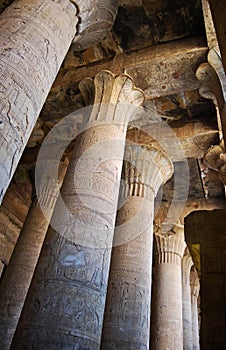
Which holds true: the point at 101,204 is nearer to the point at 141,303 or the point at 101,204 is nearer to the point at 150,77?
the point at 141,303

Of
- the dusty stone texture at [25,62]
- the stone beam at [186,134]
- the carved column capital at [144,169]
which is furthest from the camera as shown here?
the stone beam at [186,134]

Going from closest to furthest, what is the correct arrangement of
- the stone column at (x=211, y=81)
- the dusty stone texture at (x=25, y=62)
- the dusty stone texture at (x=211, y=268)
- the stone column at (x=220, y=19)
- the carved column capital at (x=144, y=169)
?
the dusty stone texture at (x=211, y=268)
the dusty stone texture at (x=25, y=62)
the stone column at (x=220, y=19)
the stone column at (x=211, y=81)
the carved column capital at (x=144, y=169)

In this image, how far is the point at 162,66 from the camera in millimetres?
6051

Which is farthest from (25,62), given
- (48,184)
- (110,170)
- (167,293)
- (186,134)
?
(167,293)

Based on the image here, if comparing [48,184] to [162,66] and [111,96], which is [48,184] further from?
[162,66]

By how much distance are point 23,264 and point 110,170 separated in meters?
3.12

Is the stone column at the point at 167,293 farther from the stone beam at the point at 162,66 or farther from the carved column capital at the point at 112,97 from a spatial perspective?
the stone beam at the point at 162,66

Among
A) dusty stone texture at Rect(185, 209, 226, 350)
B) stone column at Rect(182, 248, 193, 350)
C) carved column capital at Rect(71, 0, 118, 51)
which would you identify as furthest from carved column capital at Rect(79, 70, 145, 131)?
stone column at Rect(182, 248, 193, 350)

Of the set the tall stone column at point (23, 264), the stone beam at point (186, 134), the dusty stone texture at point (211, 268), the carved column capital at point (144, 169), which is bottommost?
the dusty stone texture at point (211, 268)

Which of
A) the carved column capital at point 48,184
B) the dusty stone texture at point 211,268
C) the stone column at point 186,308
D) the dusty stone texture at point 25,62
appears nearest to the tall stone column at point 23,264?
the carved column capital at point 48,184

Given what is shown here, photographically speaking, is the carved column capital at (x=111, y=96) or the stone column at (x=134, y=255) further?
the carved column capital at (x=111, y=96)

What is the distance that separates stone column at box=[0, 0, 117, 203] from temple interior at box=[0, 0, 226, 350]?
1 cm

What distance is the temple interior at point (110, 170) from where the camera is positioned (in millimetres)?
3064

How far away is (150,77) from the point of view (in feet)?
20.4
